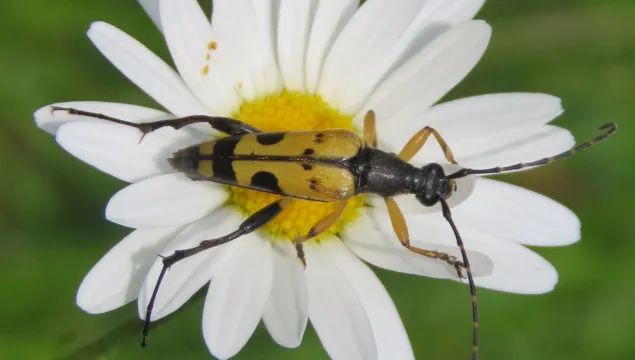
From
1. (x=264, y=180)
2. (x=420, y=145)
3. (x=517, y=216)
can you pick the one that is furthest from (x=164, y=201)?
(x=517, y=216)

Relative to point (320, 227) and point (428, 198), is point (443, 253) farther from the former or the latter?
point (320, 227)

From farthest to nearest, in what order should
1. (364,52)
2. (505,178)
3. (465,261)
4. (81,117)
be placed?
(505,178), (364,52), (465,261), (81,117)

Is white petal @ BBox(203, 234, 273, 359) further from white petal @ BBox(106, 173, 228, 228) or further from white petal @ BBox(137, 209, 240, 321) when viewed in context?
white petal @ BBox(106, 173, 228, 228)

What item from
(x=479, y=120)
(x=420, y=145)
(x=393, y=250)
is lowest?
(x=393, y=250)

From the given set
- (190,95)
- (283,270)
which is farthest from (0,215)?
(283,270)

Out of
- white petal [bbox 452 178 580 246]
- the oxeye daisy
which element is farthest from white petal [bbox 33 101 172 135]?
white petal [bbox 452 178 580 246]

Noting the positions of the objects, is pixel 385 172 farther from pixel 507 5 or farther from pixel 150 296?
pixel 507 5

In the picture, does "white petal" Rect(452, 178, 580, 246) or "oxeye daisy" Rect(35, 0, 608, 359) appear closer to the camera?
"oxeye daisy" Rect(35, 0, 608, 359)
